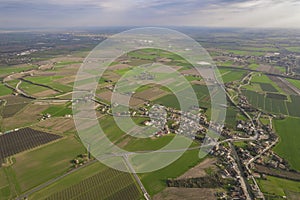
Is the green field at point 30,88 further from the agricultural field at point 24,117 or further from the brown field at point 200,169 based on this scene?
the brown field at point 200,169

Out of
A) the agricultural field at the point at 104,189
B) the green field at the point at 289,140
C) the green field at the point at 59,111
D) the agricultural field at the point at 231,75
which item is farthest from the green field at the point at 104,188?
the agricultural field at the point at 231,75

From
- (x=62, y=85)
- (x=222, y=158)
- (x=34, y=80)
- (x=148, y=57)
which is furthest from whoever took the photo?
(x=148, y=57)

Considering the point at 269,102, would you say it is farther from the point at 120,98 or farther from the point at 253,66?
the point at 253,66

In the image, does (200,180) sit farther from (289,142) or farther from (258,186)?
(289,142)

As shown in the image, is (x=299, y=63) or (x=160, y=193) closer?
(x=160, y=193)

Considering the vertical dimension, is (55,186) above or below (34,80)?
below

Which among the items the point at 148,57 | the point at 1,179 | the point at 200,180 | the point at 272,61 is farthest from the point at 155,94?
the point at 272,61
